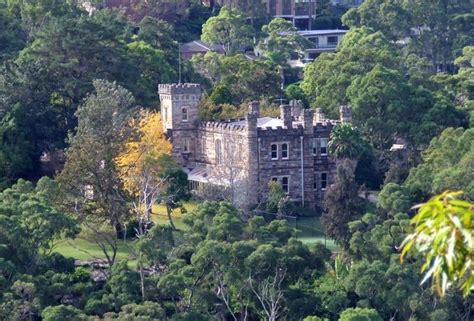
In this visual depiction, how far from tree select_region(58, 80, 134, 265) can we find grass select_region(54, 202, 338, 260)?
0.36 metres

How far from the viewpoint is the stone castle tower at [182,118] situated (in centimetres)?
5325

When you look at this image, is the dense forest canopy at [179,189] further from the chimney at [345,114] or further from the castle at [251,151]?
the chimney at [345,114]

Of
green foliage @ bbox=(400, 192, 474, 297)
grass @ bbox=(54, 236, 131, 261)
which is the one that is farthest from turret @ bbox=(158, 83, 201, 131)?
green foliage @ bbox=(400, 192, 474, 297)

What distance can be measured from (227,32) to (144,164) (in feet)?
127

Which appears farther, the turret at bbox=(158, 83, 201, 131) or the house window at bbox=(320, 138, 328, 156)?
the turret at bbox=(158, 83, 201, 131)

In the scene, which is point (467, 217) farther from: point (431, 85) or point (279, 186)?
point (431, 85)

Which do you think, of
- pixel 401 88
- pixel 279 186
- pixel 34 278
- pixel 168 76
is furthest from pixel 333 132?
pixel 34 278

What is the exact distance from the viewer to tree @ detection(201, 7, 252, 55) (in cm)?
8438

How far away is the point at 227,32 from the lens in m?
85.7

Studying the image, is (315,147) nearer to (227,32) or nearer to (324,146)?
(324,146)

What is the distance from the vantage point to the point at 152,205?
1909 inches

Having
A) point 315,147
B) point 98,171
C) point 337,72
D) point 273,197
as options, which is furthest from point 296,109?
point 98,171

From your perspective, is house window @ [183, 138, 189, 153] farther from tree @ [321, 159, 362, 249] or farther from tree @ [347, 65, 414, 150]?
tree @ [321, 159, 362, 249]

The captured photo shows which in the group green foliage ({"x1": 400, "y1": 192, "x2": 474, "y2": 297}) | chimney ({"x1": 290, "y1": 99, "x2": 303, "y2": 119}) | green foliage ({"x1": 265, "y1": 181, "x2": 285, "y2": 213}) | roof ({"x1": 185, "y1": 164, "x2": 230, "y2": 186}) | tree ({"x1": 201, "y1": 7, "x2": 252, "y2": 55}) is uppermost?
tree ({"x1": 201, "y1": 7, "x2": 252, "y2": 55})
